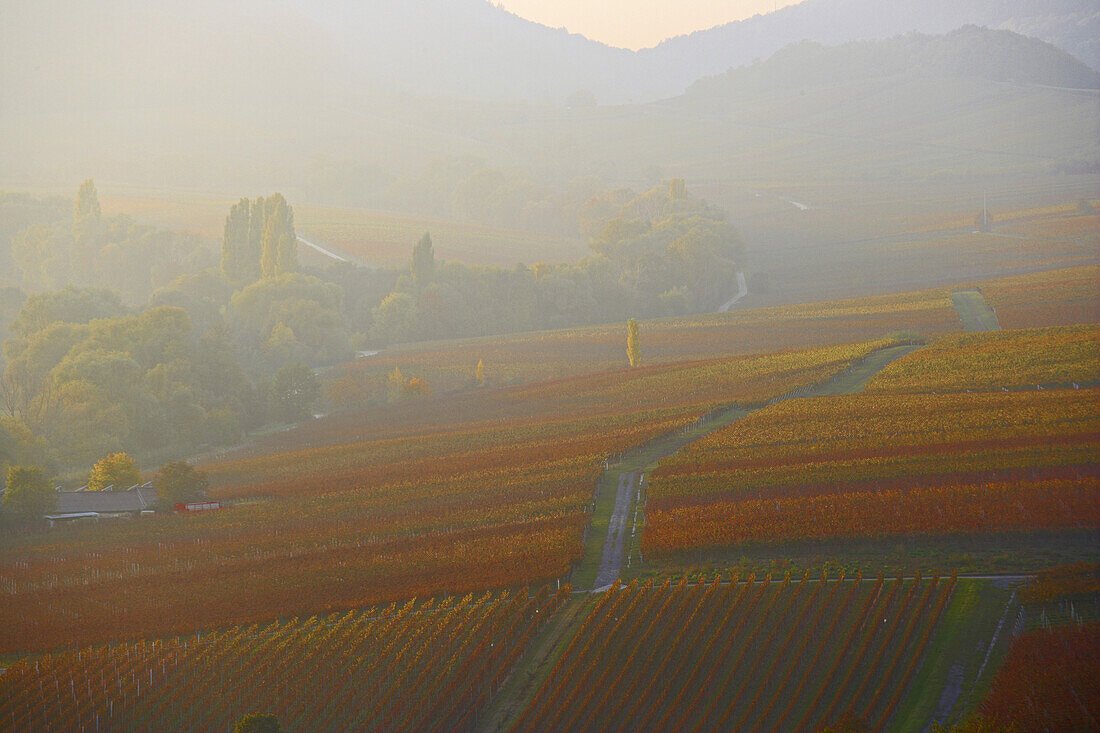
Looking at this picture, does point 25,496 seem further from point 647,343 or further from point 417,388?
point 647,343

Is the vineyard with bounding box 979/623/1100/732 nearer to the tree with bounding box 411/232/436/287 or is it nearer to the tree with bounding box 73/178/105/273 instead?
the tree with bounding box 411/232/436/287

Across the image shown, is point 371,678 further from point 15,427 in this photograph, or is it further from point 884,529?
point 15,427

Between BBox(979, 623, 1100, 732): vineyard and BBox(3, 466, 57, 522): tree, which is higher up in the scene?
BBox(3, 466, 57, 522): tree

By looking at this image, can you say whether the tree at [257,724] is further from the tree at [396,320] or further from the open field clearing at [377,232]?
the open field clearing at [377,232]

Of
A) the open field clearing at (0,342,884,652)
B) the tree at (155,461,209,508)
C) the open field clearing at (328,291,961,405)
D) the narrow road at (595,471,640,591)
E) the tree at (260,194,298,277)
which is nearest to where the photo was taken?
the narrow road at (595,471,640,591)

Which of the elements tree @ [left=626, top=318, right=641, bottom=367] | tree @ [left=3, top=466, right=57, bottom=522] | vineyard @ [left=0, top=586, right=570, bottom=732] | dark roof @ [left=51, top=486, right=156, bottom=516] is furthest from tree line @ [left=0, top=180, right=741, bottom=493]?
vineyard @ [left=0, top=586, right=570, bottom=732]
